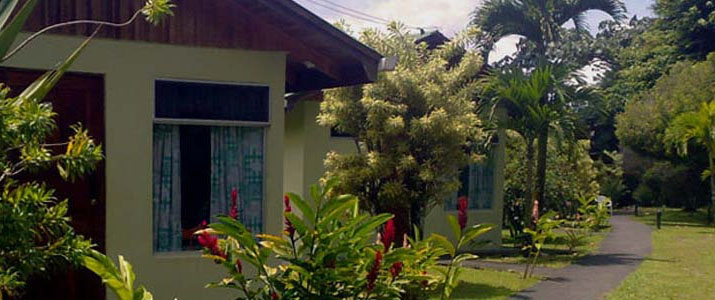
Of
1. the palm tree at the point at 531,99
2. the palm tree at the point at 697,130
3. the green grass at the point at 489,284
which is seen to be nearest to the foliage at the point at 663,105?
the palm tree at the point at 697,130

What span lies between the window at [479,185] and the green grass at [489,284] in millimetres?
3667

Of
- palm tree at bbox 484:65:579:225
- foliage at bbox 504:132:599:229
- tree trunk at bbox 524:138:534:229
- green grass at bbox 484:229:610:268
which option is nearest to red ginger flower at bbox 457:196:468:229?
green grass at bbox 484:229:610:268

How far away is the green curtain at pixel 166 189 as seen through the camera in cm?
704

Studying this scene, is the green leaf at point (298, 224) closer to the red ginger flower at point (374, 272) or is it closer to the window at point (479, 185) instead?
the red ginger flower at point (374, 272)

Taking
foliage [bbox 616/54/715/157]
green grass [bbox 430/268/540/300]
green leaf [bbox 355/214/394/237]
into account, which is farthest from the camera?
foliage [bbox 616/54/715/157]

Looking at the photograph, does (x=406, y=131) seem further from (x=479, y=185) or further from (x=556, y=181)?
(x=556, y=181)

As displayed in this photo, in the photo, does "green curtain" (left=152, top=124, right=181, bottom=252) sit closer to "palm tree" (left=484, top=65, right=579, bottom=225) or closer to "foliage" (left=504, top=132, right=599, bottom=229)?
"palm tree" (left=484, top=65, right=579, bottom=225)

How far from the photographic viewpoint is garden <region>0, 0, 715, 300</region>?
361 centimetres

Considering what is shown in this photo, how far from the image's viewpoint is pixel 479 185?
53.0 ft

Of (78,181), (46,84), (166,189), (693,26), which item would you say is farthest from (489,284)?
(693,26)

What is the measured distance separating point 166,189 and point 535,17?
11.8 meters

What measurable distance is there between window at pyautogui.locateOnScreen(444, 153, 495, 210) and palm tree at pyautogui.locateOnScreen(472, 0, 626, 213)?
134 centimetres

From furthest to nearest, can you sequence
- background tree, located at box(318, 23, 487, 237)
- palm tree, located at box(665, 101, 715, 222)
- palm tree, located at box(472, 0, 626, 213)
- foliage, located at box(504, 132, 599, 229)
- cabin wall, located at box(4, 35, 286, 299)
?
palm tree, located at box(665, 101, 715, 222) → foliage, located at box(504, 132, 599, 229) → palm tree, located at box(472, 0, 626, 213) → background tree, located at box(318, 23, 487, 237) → cabin wall, located at box(4, 35, 286, 299)

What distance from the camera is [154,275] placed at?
6.96m
